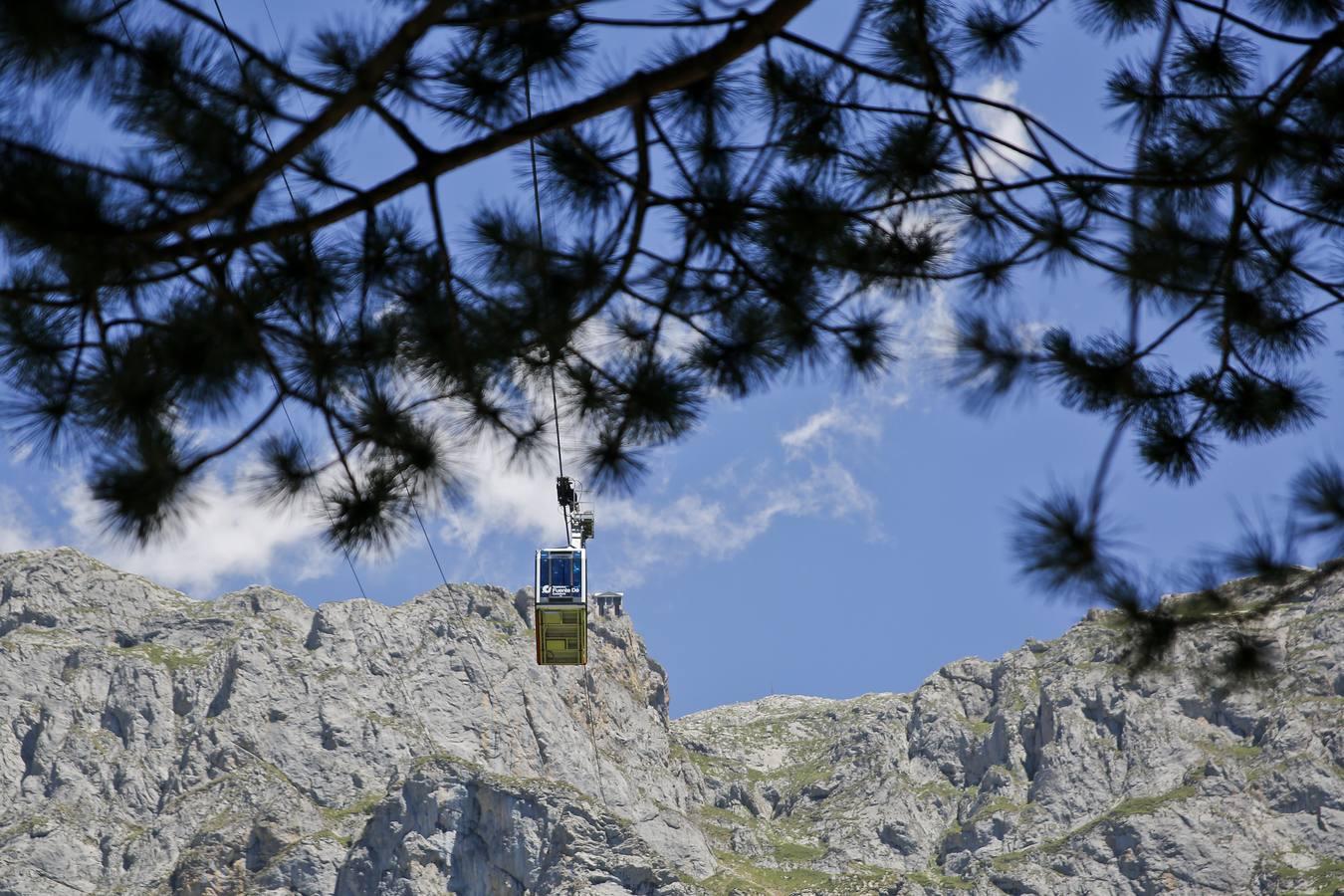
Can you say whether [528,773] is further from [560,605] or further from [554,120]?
[554,120]

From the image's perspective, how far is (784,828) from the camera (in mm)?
181250

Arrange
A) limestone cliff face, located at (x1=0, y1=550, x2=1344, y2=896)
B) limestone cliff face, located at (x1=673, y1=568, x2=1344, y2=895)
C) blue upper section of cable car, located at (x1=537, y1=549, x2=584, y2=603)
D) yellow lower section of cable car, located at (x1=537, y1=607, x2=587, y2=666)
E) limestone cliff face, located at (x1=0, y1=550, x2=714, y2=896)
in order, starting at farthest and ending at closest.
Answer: limestone cliff face, located at (x1=673, y1=568, x2=1344, y2=895) < limestone cliff face, located at (x1=0, y1=550, x2=1344, y2=896) < limestone cliff face, located at (x1=0, y1=550, x2=714, y2=896) < yellow lower section of cable car, located at (x1=537, y1=607, x2=587, y2=666) < blue upper section of cable car, located at (x1=537, y1=549, x2=584, y2=603)

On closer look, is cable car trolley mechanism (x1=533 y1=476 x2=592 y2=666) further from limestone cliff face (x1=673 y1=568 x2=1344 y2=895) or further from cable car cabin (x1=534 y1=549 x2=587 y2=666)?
limestone cliff face (x1=673 y1=568 x2=1344 y2=895)

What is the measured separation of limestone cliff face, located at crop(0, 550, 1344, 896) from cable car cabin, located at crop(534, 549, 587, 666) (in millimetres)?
105315

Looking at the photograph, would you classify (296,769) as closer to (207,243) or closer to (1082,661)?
(1082,661)

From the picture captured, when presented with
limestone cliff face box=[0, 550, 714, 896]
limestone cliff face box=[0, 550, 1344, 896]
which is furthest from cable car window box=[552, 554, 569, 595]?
limestone cliff face box=[0, 550, 714, 896]

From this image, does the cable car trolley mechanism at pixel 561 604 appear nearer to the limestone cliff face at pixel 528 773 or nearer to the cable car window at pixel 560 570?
the cable car window at pixel 560 570

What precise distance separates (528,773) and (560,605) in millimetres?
129419

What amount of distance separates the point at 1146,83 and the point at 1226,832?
15625 centimetres

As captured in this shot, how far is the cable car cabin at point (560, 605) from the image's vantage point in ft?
130

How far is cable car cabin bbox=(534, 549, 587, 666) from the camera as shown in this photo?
39.8m

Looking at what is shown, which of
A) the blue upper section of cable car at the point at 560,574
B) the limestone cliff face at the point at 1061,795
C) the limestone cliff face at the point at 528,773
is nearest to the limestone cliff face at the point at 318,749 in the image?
the limestone cliff face at the point at 528,773

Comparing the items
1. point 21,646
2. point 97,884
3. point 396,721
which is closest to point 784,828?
point 396,721

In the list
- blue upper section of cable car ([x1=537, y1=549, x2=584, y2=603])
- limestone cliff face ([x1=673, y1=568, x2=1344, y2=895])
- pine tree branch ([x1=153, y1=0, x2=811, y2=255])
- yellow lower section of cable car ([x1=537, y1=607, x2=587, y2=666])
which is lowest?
pine tree branch ([x1=153, y1=0, x2=811, y2=255])
